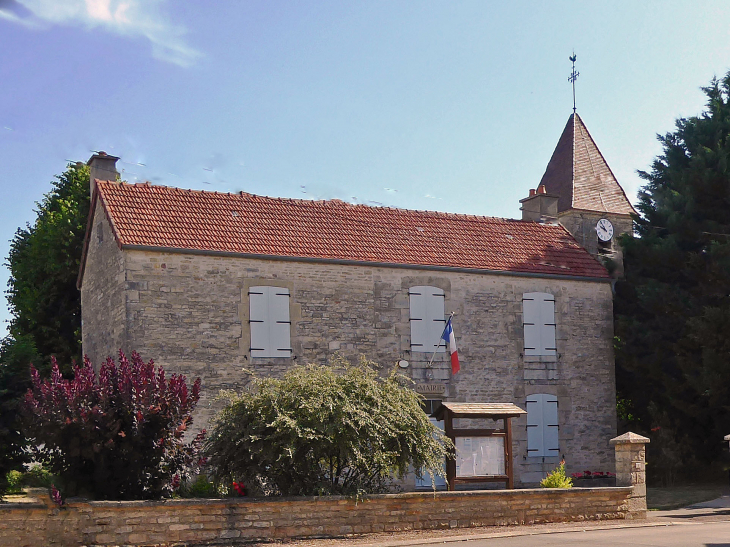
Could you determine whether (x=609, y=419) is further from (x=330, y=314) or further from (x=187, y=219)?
(x=187, y=219)

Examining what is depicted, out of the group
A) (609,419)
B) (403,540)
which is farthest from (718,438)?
(403,540)

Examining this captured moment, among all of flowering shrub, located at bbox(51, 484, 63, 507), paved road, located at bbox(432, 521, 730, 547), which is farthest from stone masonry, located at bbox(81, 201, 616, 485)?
paved road, located at bbox(432, 521, 730, 547)

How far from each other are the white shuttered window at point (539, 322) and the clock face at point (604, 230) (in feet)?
10.9

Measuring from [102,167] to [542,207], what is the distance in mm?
12019

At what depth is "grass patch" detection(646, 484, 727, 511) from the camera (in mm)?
18484

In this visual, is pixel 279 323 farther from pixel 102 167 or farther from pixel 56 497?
pixel 56 497

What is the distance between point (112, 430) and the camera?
1266cm

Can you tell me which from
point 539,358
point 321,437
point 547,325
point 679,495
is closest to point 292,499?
point 321,437

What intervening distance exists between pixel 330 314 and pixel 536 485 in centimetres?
651

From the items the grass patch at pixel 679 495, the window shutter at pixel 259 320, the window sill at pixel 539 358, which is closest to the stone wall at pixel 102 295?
the window shutter at pixel 259 320

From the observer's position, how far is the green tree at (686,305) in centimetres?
2166

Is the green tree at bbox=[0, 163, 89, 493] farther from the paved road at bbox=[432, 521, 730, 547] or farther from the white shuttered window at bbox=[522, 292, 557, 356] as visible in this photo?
the paved road at bbox=[432, 521, 730, 547]

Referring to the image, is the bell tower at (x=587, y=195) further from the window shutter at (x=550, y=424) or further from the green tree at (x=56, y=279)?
the green tree at (x=56, y=279)

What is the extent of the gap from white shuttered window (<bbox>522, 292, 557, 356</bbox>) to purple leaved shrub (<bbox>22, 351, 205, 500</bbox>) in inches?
432
